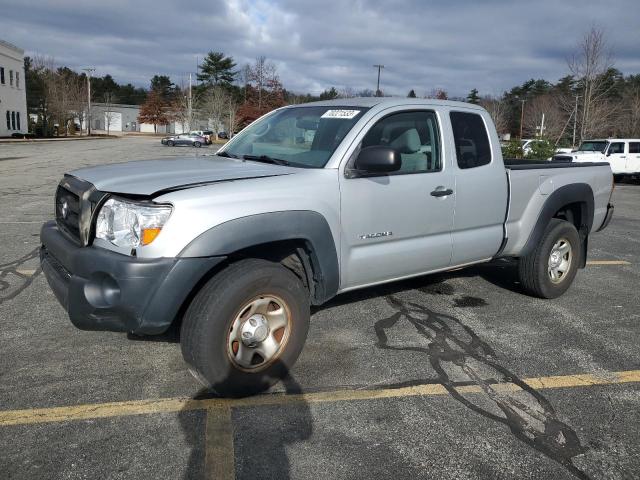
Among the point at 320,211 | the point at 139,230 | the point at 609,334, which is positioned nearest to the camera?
the point at 139,230

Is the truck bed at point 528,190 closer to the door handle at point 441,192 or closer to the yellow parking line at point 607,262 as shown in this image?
the door handle at point 441,192

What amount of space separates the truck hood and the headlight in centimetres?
9

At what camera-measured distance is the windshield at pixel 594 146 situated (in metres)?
21.8

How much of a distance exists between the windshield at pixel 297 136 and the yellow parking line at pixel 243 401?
1531 mm

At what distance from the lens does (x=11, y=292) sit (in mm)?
5129

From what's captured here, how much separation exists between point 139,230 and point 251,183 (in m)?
0.72

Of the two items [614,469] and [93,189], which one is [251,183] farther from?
[614,469]

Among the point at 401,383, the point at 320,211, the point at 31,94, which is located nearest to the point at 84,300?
the point at 320,211

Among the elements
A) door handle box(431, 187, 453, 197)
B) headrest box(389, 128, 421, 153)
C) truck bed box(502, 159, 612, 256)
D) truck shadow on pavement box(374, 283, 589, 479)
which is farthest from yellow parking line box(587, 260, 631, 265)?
headrest box(389, 128, 421, 153)

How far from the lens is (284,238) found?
131 inches

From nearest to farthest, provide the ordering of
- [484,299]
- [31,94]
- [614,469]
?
[614,469] < [484,299] < [31,94]

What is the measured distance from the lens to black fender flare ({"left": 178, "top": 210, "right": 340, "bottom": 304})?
3.05m

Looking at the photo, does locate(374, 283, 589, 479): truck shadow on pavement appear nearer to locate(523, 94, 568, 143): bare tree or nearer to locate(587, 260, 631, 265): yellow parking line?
locate(587, 260, 631, 265): yellow parking line

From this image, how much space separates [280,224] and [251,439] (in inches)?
48.6
